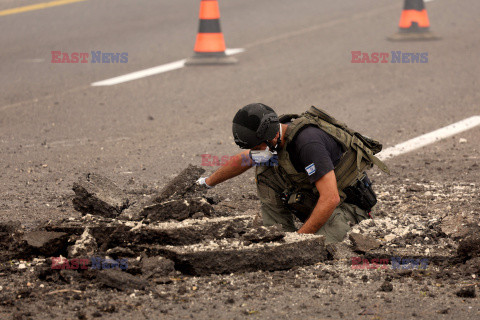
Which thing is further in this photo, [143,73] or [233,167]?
[143,73]

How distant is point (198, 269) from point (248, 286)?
0.30m

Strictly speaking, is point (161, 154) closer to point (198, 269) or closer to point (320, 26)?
point (198, 269)

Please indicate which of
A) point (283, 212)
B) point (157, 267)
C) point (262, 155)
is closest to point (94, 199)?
point (157, 267)

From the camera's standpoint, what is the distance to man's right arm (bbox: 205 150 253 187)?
5137 mm

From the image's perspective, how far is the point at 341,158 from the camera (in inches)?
190

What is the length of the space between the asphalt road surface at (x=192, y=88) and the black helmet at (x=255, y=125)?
1.28 meters

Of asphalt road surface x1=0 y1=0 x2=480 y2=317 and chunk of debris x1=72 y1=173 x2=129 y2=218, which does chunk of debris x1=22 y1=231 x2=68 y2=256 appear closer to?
chunk of debris x1=72 y1=173 x2=129 y2=218

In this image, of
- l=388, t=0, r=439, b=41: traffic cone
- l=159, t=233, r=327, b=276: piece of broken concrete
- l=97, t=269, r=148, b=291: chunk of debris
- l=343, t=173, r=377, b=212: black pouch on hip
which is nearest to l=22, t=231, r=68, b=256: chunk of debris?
l=97, t=269, r=148, b=291: chunk of debris

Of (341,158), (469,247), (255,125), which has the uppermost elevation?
(255,125)

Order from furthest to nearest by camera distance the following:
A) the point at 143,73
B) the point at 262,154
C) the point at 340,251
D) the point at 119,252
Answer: the point at 143,73 → the point at 262,154 → the point at 340,251 → the point at 119,252

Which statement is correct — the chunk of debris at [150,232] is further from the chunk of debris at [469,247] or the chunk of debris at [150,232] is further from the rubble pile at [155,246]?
the chunk of debris at [469,247]

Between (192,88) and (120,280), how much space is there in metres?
5.05

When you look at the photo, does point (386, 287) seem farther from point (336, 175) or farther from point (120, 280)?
point (120, 280)

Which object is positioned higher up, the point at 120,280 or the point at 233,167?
the point at 233,167
